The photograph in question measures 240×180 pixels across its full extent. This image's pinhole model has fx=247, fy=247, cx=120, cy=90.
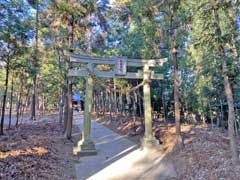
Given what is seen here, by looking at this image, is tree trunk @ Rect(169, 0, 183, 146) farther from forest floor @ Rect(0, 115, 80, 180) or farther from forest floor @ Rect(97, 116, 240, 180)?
forest floor @ Rect(0, 115, 80, 180)

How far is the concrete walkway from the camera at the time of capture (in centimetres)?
560

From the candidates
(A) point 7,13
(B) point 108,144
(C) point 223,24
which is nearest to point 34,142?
(B) point 108,144

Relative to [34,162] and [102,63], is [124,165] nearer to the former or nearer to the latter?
[34,162]

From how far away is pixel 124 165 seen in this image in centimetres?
650

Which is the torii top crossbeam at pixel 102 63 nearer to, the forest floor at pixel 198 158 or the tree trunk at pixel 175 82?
the tree trunk at pixel 175 82

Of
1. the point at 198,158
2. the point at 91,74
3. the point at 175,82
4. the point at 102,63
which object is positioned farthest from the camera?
the point at 102,63

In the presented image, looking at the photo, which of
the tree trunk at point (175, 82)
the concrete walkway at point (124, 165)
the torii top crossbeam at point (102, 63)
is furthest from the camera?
the torii top crossbeam at point (102, 63)

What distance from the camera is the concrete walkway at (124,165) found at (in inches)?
221

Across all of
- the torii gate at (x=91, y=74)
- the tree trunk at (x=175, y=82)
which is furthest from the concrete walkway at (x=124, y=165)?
the tree trunk at (x=175, y=82)

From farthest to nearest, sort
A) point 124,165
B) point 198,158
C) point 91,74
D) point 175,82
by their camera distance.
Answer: point 91,74
point 175,82
point 124,165
point 198,158

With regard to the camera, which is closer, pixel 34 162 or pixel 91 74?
pixel 34 162

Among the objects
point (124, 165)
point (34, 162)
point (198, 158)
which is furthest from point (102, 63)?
point (198, 158)

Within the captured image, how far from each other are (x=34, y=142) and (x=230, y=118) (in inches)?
244

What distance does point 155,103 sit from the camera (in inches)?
626
